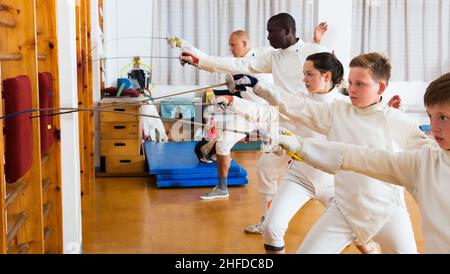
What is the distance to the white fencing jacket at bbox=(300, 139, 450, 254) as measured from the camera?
188 centimetres

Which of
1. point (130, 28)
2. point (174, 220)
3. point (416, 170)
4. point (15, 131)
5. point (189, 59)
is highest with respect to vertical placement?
point (130, 28)

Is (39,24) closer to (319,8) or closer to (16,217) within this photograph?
(16,217)

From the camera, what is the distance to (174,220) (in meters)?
4.39

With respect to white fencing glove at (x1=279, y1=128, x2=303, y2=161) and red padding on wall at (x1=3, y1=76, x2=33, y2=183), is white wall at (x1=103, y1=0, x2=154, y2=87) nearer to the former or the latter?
red padding on wall at (x1=3, y1=76, x2=33, y2=183)

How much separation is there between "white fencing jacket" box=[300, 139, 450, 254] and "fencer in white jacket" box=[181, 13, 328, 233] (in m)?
1.90

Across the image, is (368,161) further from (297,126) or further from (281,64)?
(281,64)

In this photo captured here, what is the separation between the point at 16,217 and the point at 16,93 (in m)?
0.63

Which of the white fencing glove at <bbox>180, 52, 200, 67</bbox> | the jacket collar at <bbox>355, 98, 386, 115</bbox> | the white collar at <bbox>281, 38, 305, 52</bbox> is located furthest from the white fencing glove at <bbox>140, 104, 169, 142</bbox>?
the jacket collar at <bbox>355, 98, 386, 115</bbox>

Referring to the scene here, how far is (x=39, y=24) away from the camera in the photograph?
3.04 m

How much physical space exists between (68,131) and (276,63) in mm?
1511

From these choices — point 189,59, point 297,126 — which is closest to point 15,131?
point 297,126

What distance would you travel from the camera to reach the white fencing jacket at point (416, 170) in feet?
6.16

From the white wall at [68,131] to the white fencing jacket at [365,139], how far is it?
4.37 feet

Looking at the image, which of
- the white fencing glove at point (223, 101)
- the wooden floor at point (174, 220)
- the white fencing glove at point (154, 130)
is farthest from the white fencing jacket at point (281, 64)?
the white fencing glove at point (154, 130)
